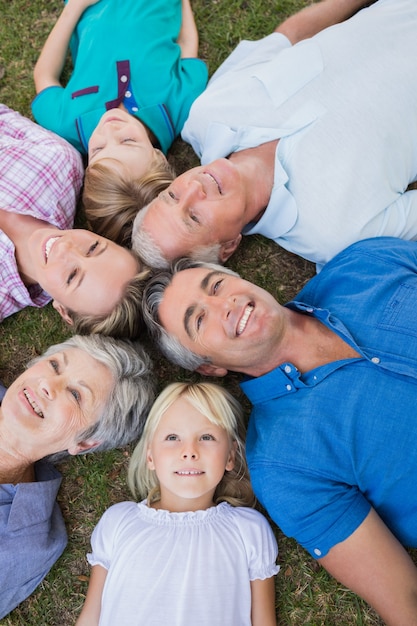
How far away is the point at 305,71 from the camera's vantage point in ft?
11.8

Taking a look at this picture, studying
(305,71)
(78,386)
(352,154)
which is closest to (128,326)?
(78,386)

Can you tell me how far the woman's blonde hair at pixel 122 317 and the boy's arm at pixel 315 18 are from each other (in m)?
2.04

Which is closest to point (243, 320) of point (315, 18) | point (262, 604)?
point (262, 604)

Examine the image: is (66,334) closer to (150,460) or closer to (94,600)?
(150,460)

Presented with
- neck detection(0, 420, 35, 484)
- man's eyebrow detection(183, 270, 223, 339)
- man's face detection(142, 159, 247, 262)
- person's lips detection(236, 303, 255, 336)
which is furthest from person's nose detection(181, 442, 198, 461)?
man's face detection(142, 159, 247, 262)

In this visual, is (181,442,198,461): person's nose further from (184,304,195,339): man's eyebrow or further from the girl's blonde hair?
(184,304,195,339): man's eyebrow

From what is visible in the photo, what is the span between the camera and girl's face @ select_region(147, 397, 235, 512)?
10.9ft

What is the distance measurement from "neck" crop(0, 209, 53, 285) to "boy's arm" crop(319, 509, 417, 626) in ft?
8.96

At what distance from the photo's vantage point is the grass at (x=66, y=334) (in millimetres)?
3586

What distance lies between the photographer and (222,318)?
3004mm

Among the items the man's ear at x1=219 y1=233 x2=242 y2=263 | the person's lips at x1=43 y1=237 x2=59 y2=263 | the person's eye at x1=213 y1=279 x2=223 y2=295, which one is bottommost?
the man's ear at x1=219 y1=233 x2=242 y2=263

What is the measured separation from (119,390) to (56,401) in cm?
40

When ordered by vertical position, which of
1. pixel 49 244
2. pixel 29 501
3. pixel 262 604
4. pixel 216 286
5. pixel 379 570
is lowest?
pixel 262 604

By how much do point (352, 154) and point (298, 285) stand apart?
1.05 m
